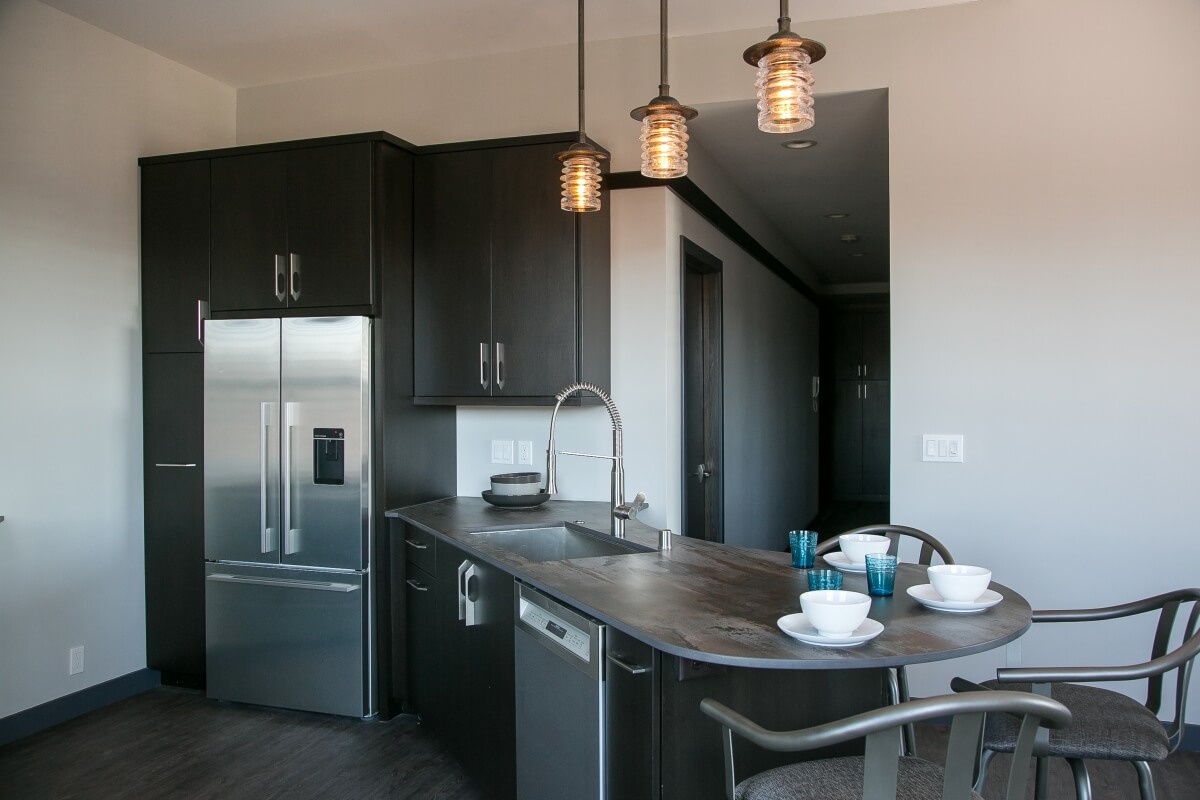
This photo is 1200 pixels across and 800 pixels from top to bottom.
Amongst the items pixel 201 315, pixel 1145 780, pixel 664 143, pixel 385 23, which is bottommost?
pixel 1145 780

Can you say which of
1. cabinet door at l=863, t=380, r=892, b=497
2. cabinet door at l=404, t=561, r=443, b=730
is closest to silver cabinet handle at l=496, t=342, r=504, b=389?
cabinet door at l=404, t=561, r=443, b=730

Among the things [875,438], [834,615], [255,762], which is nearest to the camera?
[834,615]

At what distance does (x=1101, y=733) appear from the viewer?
1.94 meters

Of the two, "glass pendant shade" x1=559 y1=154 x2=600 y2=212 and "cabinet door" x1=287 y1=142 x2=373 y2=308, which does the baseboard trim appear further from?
"glass pendant shade" x1=559 y1=154 x2=600 y2=212

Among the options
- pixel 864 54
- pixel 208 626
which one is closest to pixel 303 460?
pixel 208 626

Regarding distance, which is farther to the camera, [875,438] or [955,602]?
[875,438]

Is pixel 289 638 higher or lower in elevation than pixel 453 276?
lower

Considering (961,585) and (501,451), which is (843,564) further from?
(501,451)

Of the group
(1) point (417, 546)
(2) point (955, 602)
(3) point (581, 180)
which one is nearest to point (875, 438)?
(1) point (417, 546)

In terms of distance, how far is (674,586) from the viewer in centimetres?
217

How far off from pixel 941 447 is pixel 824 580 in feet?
5.82

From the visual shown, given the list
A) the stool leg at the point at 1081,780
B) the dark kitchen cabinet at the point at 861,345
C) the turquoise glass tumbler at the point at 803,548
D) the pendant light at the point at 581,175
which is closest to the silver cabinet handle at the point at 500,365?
the pendant light at the point at 581,175

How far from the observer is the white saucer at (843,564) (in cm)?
230

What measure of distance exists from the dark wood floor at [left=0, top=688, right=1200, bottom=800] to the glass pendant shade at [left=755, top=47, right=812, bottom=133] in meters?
2.28
